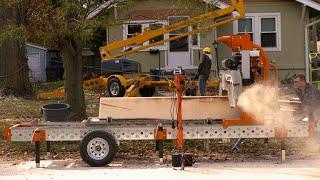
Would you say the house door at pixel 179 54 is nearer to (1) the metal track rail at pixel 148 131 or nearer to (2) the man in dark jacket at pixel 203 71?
(2) the man in dark jacket at pixel 203 71

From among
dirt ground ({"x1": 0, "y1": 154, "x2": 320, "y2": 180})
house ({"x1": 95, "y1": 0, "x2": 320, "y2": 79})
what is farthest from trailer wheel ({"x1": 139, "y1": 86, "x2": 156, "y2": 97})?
dirt ground ({"x1": 0, "y1": 154, "x2": 320, "y2": 180})

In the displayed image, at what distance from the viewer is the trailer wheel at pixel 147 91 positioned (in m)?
21.2

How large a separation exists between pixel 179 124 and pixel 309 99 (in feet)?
7.42

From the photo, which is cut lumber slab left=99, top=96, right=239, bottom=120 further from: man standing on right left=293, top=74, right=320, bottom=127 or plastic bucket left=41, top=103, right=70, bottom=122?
plastic bucket left=41, top=103, right=70, bottom=122

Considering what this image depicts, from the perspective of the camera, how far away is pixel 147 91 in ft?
70.1

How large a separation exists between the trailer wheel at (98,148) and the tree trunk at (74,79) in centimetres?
369

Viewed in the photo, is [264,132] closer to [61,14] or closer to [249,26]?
[61,14]

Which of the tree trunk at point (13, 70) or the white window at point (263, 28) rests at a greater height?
the white window at point (263, 28)

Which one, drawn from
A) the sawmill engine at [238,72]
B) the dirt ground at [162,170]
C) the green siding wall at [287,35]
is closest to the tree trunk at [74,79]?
the dirt ground at [162,170]

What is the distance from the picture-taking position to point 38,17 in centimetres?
1237

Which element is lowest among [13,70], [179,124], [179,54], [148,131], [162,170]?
[162,170]

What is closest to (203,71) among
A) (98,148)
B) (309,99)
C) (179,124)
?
(309,99)

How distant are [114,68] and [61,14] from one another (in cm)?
1120

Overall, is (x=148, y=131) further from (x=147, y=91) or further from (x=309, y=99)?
(x=147, y=91)
